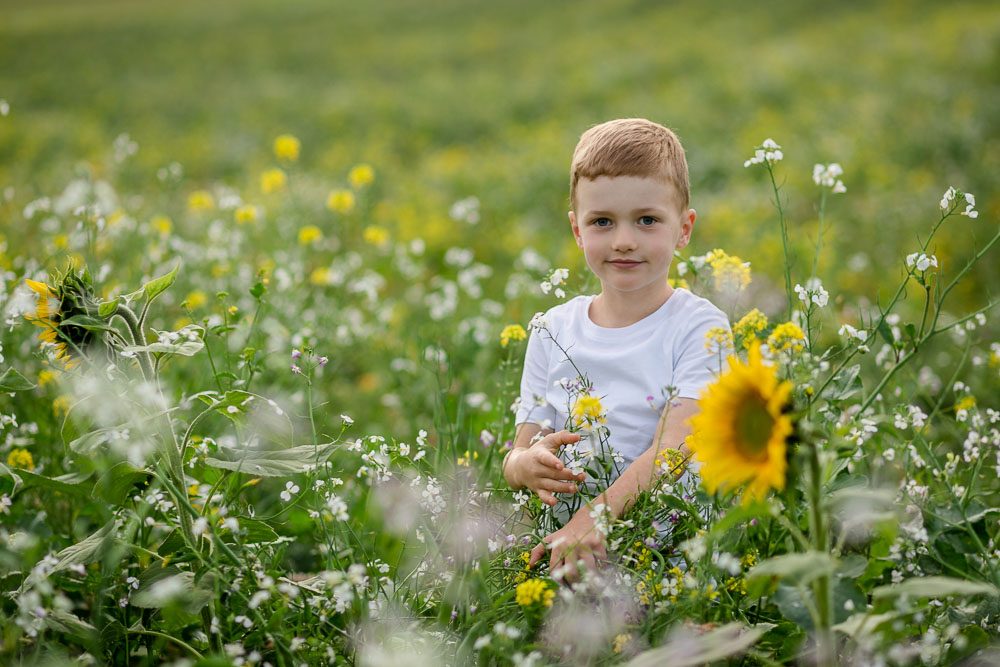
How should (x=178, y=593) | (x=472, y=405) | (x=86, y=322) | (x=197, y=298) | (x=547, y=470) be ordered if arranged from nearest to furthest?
(x=178, y=593)
(x=86, y=322)
(x=547, y=470)
(x=472, y=405)
(x=197, y=298)

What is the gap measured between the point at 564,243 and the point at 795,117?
4626 mm

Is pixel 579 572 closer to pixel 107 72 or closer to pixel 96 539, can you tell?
pixel 96 539

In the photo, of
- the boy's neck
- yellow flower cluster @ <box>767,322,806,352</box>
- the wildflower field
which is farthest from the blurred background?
yellow flower cluster @ <box>767,322,806,352</box>

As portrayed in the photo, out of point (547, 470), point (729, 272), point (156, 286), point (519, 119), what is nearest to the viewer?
point (156, 286)

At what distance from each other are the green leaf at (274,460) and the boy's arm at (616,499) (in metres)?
0.49

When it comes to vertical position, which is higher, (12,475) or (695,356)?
(695,356)

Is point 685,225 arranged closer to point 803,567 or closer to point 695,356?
point 695,356

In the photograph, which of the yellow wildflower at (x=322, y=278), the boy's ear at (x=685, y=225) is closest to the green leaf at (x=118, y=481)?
the boy's ear at (x=685, y=225)

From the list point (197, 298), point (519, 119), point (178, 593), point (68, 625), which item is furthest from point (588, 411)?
point (519, 119)

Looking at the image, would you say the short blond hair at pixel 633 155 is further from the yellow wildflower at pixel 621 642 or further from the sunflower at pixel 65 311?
the sunflower at pixel 65 311

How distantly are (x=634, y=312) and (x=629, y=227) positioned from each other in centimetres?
23

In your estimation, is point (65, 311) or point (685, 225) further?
point (685, 225)

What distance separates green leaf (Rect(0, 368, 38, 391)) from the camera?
1.58 metres

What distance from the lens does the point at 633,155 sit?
1.84 metres
